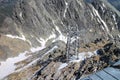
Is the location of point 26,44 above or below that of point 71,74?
above

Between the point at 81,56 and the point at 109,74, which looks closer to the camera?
the point at 109,74

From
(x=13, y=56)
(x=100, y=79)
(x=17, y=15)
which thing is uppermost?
(x=17, y=15)

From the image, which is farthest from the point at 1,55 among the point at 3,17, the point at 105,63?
the point at 105,63

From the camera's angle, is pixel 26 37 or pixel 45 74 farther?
pixel 26 37

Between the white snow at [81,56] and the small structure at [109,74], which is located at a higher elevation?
the white snow at [81,56]

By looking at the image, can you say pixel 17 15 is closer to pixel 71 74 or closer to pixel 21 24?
pixel 21 24

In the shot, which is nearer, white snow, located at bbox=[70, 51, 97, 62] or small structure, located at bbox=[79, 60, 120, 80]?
small structure, located at bbox=[79, 60, 120, 80]

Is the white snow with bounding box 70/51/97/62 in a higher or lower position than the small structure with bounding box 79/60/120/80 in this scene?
higher

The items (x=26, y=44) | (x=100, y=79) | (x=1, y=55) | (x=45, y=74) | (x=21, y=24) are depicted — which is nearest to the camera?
(x=100, y=79)

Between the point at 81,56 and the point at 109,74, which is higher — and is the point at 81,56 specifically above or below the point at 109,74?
above

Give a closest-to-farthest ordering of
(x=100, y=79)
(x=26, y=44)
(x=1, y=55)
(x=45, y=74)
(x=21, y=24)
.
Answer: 1. (x=100, y=79)
2. (x=45, y=74)
3. (x=1, y=55)
4. (x=26, y=44)
5. (x=21, y=24)

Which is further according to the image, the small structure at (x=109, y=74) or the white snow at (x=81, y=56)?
the white snow at (x=81, y=56)
